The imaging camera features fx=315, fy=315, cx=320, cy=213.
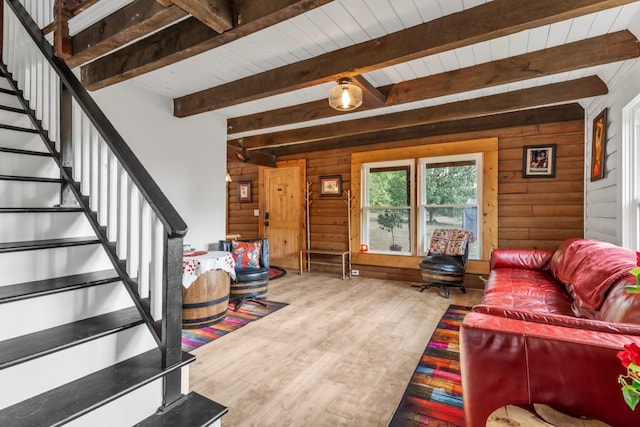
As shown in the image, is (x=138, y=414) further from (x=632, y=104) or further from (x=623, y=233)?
(x=632, y=104)

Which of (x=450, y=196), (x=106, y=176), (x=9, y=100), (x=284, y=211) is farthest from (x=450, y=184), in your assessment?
(x=9, y=100)

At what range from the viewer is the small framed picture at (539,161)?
14.0 feet

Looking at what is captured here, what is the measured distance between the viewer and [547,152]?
14.1 ft

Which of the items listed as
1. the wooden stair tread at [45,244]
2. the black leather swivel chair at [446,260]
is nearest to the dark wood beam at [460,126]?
the black leather swivel chair at [446,260]

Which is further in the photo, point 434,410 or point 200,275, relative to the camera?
point 200,275

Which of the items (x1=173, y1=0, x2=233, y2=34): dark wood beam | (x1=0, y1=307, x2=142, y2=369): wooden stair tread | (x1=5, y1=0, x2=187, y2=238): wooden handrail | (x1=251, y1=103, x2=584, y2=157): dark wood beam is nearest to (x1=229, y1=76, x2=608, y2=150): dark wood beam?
(x1=251, y1=103, x2=584, y2=157): dark wood beam

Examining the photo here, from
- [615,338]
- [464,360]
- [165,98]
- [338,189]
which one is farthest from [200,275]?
[338,189]

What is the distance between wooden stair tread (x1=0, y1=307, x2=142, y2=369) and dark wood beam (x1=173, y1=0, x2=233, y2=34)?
163 centimetres

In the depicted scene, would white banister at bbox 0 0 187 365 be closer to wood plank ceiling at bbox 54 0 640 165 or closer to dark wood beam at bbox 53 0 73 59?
dark wood beam at bbox 53 0 73 59

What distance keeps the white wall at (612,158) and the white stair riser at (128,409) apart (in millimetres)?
3649

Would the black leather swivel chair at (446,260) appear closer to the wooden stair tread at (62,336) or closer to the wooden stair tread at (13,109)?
the wooden stair tread at (62,336)

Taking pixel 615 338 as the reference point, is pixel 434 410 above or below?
below

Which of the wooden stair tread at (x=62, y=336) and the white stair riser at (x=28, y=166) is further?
the white stair riser at (x=28, y=166)

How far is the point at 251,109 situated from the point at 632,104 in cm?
388
